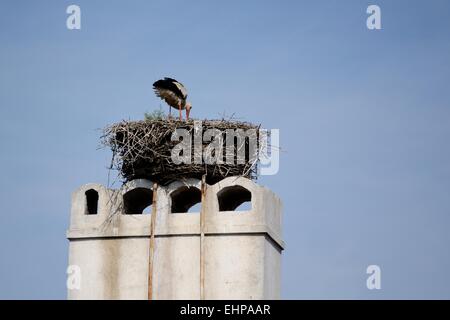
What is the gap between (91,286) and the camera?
2544 cm

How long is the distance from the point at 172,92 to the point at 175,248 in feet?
11.6

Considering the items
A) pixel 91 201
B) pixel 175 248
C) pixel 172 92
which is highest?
pixel 172 92

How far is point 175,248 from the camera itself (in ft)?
83.0

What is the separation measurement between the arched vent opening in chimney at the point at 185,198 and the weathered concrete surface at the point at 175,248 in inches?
8.6

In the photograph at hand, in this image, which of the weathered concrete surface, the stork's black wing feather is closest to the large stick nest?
the weathered concrete surface

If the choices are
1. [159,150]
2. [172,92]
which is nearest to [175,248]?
[159,150]

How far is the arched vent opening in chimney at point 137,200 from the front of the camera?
86.0 feet

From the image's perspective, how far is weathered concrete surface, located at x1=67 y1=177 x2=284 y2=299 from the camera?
81.8 ft

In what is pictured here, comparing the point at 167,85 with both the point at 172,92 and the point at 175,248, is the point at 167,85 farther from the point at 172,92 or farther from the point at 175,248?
the point at 175,248

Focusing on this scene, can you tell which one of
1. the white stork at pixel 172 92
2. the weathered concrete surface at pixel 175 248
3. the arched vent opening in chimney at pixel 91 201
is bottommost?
the weathered concrete surface at pixel 175 248

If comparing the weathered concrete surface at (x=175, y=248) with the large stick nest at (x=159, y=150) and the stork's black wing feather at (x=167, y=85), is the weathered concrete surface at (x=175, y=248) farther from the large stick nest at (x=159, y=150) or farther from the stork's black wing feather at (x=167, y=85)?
the stork's black wing feather at (x=167, y=85)

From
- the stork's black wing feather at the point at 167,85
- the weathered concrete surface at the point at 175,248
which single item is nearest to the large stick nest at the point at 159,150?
the weathered concrete surface at the point at 175,248
